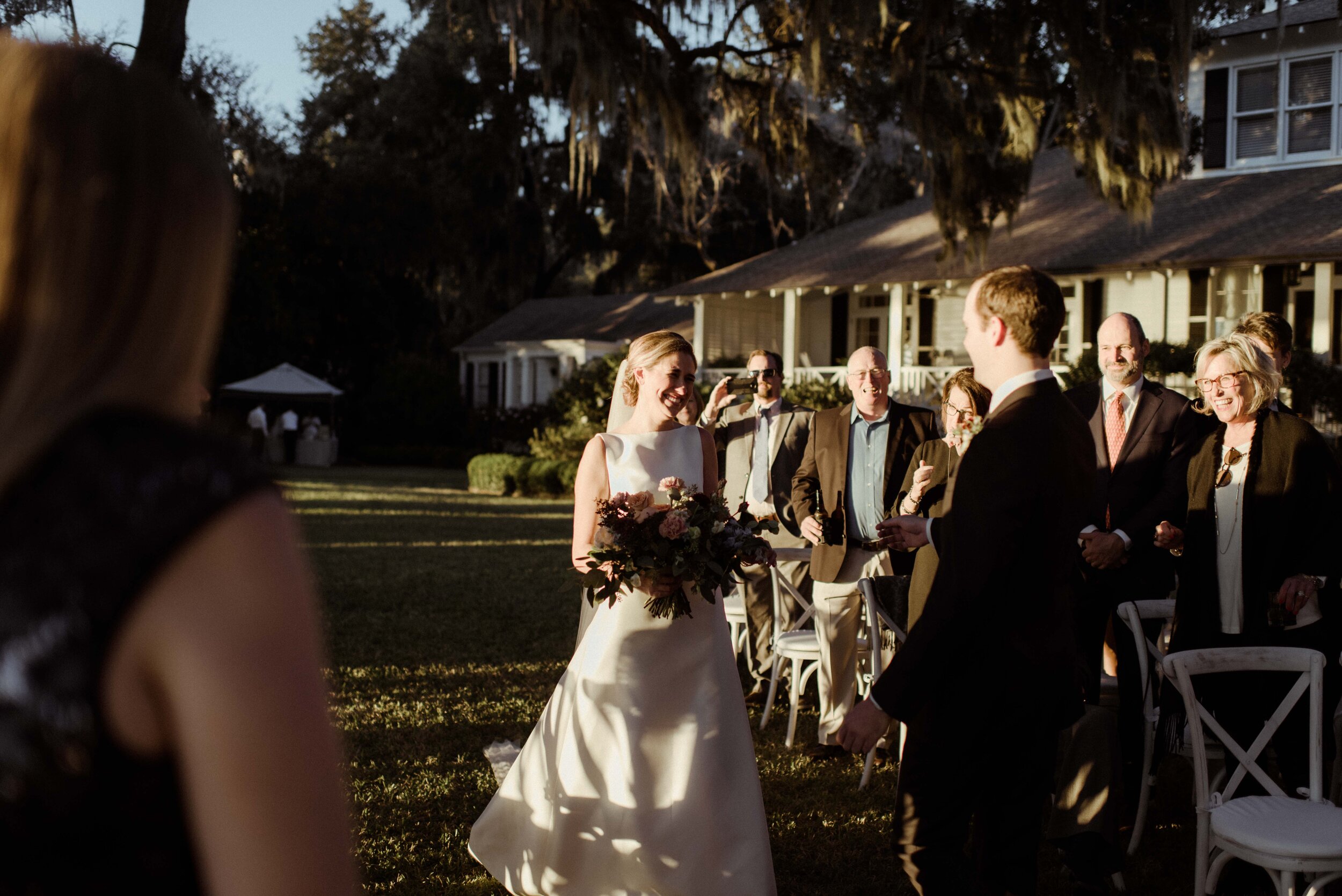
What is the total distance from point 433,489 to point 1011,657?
2364 cm

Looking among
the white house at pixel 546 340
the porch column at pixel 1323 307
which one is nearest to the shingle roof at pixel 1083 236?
the porch column at pixel 1323 307

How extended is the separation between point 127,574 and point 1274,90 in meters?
24.3

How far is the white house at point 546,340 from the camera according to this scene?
119ft

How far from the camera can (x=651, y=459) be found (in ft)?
16.8

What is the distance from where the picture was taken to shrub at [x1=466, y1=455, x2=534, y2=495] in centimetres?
2477

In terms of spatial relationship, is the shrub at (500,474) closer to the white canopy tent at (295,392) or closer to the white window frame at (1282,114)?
the white canopy tent at (295,392)

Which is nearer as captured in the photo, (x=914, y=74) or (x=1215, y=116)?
(x=914, y=74)

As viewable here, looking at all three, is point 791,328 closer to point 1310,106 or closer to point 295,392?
point 1310,106

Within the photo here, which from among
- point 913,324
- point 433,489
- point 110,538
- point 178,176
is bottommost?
point 433,489

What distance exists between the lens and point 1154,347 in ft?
58.0

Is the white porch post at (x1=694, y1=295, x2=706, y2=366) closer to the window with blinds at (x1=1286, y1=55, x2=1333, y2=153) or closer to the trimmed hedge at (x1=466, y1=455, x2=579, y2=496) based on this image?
the trimmed hedge at (x1=466, y1=455, x2=579, y2=496)

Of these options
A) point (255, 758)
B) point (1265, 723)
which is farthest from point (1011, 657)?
point (255, 758)

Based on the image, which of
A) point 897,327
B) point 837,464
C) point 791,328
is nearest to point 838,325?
point 791,328

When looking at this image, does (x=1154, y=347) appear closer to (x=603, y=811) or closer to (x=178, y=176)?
(x=603, y=811)
